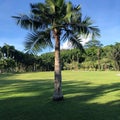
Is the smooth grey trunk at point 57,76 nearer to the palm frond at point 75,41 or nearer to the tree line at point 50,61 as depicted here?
the palm frond at point 75,41

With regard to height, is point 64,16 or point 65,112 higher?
point 64,16

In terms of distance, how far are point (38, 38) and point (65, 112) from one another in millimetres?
5123

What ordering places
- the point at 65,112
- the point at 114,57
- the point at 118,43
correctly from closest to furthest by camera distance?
the point at 65,112 < the point at 114,57 < the point at 118,43

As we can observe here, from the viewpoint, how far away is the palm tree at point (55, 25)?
47.8 feet

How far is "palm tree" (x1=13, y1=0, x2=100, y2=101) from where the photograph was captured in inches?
574

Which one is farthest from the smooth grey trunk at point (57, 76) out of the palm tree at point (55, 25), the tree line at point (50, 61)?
the tree line at point (50, 61)

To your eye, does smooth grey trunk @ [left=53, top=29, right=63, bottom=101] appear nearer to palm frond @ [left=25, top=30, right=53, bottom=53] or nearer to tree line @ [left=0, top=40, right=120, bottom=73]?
palm frond @ [left=25, top=30, right=53, bottom=53]

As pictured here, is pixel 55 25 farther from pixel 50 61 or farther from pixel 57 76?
pixel 50 61

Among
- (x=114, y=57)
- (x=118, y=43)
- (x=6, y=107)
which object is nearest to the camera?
(x=6, y=107)

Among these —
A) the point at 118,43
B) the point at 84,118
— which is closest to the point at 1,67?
the point at 118,43

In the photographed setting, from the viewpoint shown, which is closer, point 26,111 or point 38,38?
point 26,111

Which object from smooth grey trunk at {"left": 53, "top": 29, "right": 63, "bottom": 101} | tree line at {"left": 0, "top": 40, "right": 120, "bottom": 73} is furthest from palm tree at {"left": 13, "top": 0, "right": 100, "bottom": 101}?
tree line at {"left": 0, "top": 40, "right": 120, "bottom": 73}

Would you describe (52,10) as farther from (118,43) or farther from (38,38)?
(118,43)

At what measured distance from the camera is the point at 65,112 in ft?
37.7
